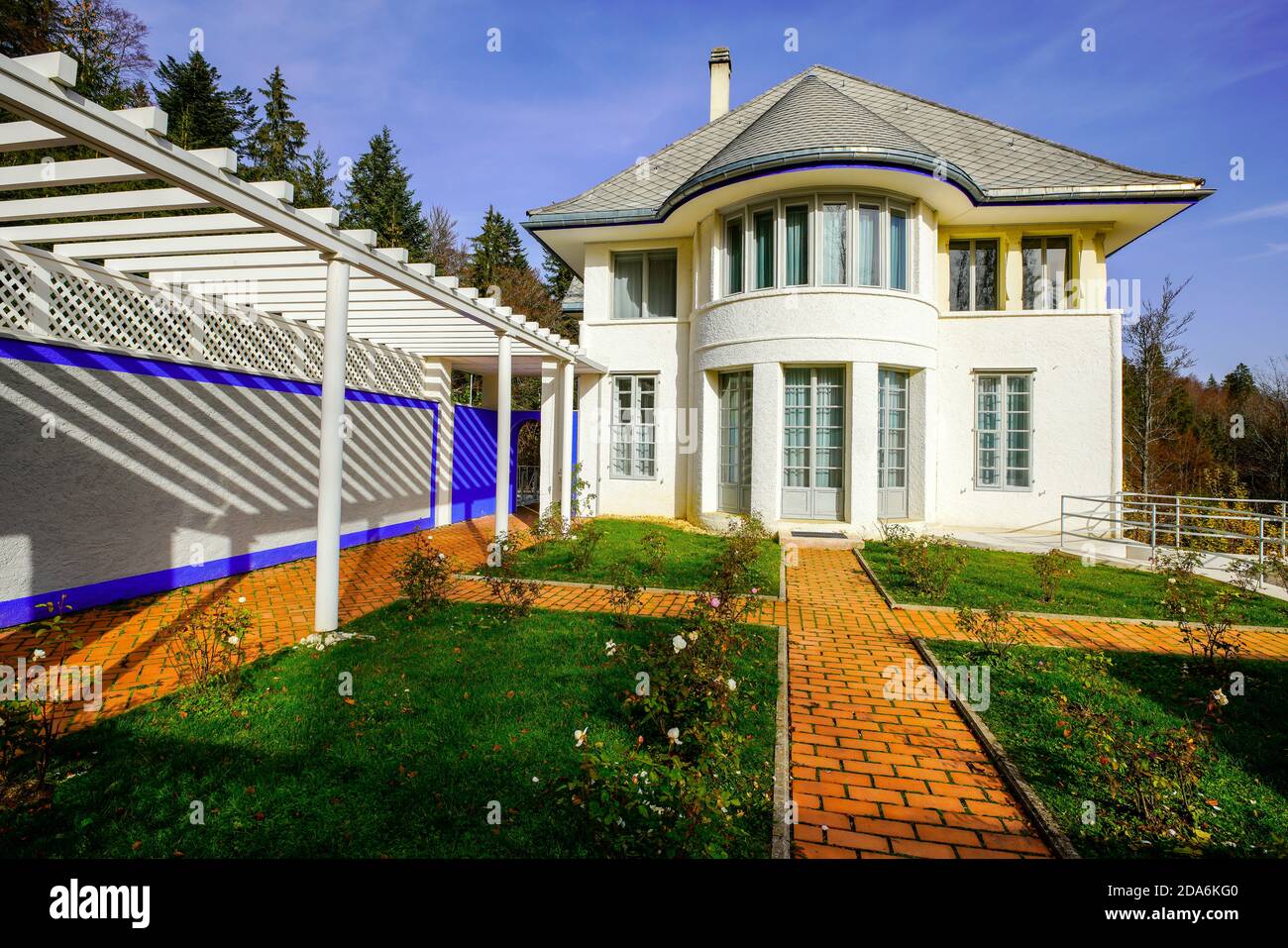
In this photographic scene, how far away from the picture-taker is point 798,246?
1117 cm

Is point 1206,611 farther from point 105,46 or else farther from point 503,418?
point 105,46

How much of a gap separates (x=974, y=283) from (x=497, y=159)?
33.5 ft

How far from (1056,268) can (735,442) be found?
8.15 metres

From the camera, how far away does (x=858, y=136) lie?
10.3 metres

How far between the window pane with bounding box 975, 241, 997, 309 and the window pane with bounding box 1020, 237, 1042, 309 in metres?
0.66

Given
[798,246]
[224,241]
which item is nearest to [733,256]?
[798,246]

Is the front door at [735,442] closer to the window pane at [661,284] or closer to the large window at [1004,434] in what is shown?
the window pane at [661,284]

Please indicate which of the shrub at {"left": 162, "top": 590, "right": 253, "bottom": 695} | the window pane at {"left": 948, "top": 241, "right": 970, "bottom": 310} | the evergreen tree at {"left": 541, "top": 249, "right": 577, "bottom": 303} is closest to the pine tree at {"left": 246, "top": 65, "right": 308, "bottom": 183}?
the evergreen tree at {"left": 541, "top": 249, "right": 577, "bottom": 303}

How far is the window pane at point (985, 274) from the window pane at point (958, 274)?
7.9 inches

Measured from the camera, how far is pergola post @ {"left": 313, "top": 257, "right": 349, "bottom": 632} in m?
5.32

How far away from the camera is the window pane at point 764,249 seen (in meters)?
11.4

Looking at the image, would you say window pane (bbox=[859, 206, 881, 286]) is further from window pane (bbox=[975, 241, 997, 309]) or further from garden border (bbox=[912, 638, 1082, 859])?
garden border (bbox=[912, 638, 1082, 859])

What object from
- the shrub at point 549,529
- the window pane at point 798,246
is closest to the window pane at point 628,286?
the window pane at point 798,246

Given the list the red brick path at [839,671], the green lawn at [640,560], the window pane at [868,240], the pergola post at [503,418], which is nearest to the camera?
the red brick path at [839,671]
